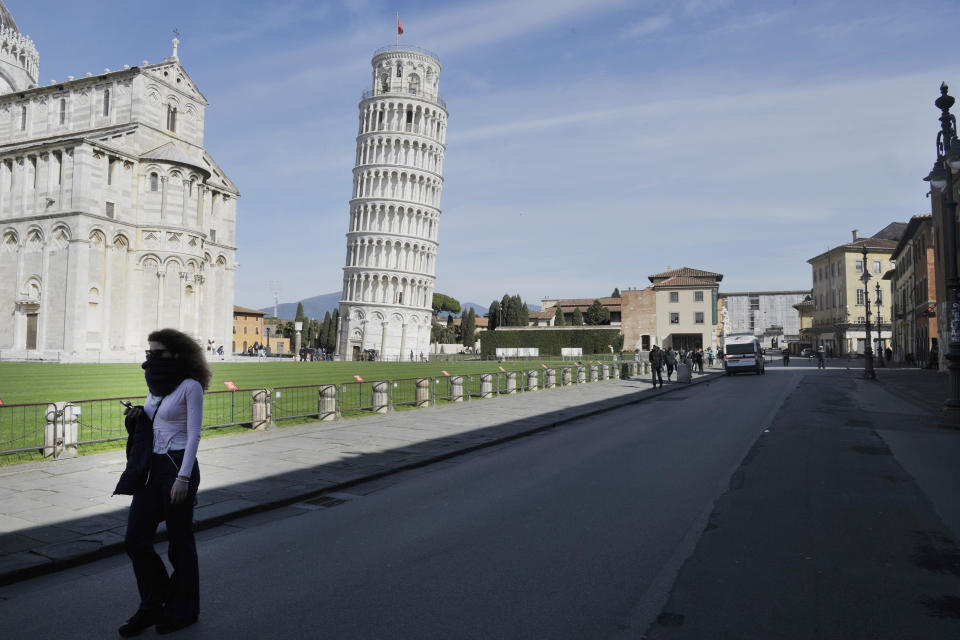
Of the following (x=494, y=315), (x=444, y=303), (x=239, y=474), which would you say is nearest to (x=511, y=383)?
(x=239, y=474)

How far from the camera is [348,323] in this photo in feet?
283

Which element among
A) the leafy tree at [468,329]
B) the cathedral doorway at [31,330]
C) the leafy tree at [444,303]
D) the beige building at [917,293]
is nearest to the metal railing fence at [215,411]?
the beige building at [917,293]

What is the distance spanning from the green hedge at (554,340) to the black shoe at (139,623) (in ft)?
247

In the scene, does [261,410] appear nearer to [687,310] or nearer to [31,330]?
[31,330]

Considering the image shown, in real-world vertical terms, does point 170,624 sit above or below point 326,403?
below

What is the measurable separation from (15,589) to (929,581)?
6947 mm

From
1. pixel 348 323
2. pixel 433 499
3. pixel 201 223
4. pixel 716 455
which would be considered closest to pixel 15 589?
pixel 433 499

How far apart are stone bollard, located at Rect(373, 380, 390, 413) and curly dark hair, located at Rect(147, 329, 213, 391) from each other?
12899 millimetres

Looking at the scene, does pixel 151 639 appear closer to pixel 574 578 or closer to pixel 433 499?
pixel 574 578

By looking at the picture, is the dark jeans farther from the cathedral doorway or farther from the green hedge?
the green hedge

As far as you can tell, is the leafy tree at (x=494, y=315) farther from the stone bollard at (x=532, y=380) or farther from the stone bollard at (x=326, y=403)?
the stone bollard at (x=326, y=403)

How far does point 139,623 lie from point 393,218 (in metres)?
84.4

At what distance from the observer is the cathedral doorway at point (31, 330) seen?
51188mm

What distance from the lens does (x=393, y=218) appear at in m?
86.4
